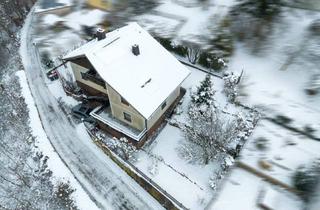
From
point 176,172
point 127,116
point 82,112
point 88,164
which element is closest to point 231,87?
point 176,172

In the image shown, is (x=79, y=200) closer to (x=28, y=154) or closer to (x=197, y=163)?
(x=28, y=154)

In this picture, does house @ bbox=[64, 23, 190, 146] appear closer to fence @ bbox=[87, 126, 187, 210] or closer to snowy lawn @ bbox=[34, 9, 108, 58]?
fence @ bbox=[87, 126, 187, 210]

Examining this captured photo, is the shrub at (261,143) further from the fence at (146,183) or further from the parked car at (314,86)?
the fence at (146,183)

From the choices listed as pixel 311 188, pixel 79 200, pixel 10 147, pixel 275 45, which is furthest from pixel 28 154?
pixel 275 45

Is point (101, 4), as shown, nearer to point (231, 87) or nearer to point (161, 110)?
point (161, 110)

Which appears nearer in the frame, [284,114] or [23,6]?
[284,114]

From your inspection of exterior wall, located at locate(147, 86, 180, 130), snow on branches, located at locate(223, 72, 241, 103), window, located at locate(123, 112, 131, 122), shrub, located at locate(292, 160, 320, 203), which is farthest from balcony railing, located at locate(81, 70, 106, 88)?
shrub, located at locate(292, 160, 320, 203)

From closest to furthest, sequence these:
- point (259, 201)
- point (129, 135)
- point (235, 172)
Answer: point (259, 201) < point (235, 172) < point (129, 135)

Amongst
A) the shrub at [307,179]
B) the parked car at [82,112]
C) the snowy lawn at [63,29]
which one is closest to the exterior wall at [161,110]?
the parked car at [82,112]
